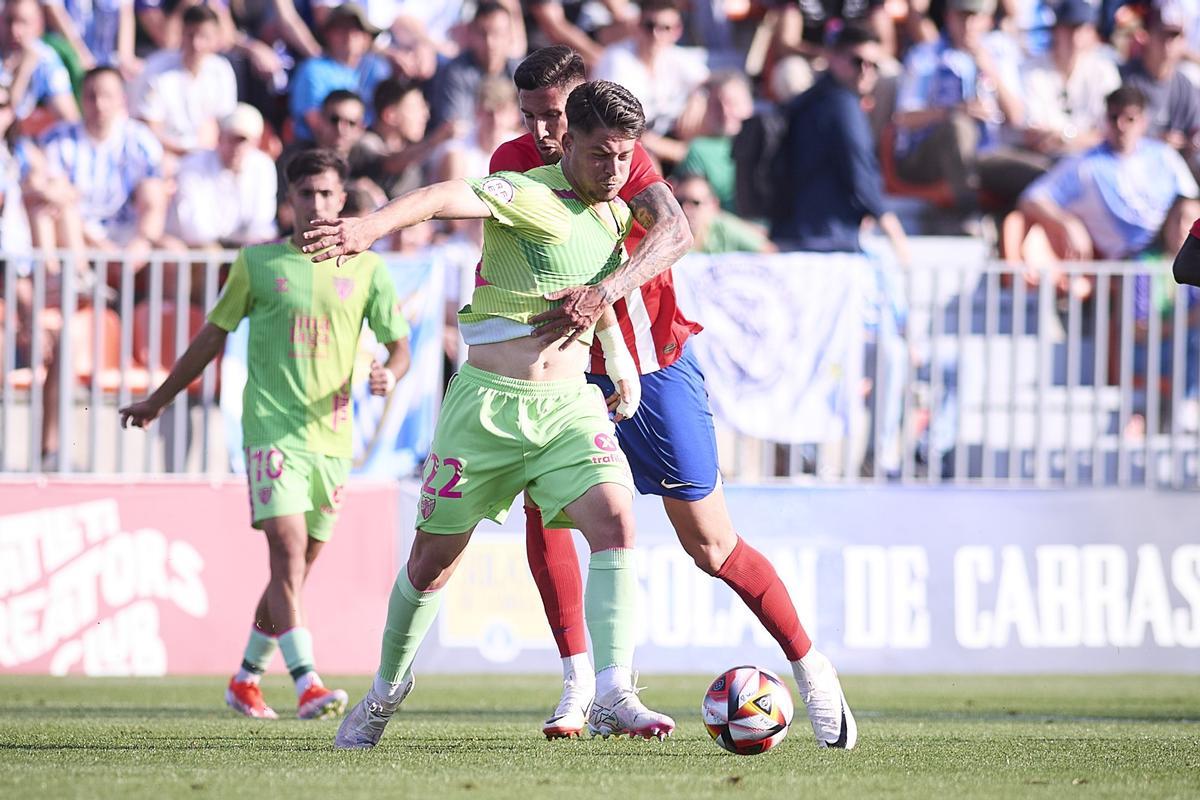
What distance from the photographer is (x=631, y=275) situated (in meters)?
6.20

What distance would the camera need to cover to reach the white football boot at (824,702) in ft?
21.9

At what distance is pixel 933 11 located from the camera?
15898 mm

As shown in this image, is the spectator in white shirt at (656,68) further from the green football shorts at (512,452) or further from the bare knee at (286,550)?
the green football shorts at (512,452)

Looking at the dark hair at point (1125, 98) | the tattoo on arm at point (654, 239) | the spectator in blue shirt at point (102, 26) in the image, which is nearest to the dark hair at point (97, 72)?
the spectator in blue shirt at point (102, 26)

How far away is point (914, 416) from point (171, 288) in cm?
478

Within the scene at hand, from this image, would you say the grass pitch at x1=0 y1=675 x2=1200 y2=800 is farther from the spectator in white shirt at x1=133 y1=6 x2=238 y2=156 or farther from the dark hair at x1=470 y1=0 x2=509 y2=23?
the dark hair at x1=470 y1=0 x2=509 y2=23

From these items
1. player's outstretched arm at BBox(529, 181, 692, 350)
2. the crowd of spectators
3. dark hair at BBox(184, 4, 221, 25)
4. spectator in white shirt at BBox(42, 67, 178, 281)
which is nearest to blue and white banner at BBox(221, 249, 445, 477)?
the crowd of spectators

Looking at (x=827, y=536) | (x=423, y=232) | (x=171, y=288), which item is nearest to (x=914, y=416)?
(x=827, y=536)

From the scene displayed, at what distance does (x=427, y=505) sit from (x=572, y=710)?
47.2 inches

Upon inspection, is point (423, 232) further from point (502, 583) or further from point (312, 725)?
point (312, 725)

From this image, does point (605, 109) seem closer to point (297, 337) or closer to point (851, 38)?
point (297, 337)

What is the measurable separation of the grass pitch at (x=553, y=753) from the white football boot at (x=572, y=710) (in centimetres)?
6

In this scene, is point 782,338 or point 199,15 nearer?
point 782,338

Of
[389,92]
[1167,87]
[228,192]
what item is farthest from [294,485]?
[1167,87]
